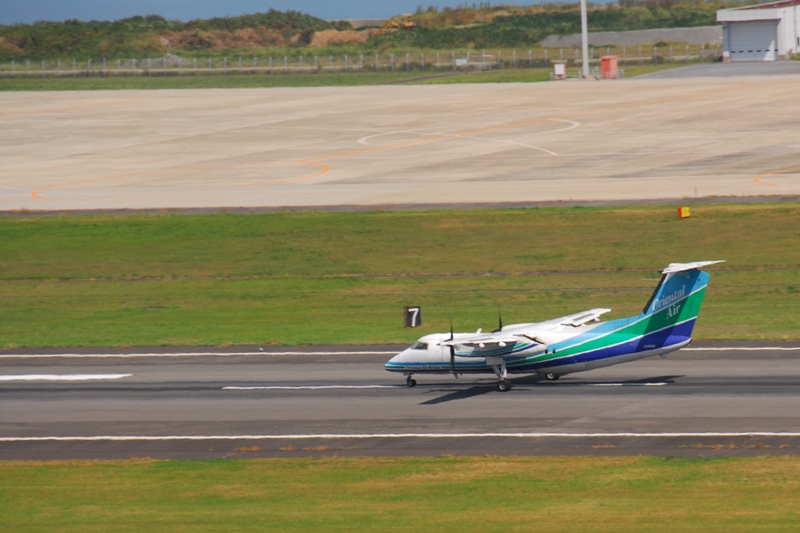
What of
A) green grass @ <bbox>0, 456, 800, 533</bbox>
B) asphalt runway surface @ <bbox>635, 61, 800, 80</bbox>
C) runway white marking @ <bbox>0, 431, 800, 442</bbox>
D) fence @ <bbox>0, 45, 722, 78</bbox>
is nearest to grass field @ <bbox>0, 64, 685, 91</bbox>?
fence @ <bbox>0, 45, 722, 78</bbox>

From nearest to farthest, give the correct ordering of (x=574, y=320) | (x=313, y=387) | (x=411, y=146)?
(x=574, y=320), (x=313, y=387), (x=411, y=146)

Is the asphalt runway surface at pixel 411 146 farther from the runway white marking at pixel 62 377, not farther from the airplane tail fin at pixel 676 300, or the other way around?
the airplane tail fin at pixel 676 300

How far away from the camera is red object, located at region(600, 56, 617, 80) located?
12479cm

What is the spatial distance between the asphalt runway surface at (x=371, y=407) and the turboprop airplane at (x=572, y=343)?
→ 912 millimetres

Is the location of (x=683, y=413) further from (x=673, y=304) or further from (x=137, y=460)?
(x=137, y=460)

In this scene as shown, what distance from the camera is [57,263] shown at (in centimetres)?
6119

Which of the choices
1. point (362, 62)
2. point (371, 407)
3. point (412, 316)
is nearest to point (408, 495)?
point (371, 407)

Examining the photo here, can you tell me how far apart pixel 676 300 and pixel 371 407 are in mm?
10526

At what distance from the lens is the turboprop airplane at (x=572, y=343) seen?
34594 millimetres

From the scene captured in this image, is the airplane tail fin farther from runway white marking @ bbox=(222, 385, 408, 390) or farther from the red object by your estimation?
the red object

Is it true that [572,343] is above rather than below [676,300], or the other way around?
below

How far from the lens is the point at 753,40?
12744 cm

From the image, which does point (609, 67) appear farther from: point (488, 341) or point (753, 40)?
point (488, 341)

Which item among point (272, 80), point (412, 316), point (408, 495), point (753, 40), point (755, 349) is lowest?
point (408, 495)
